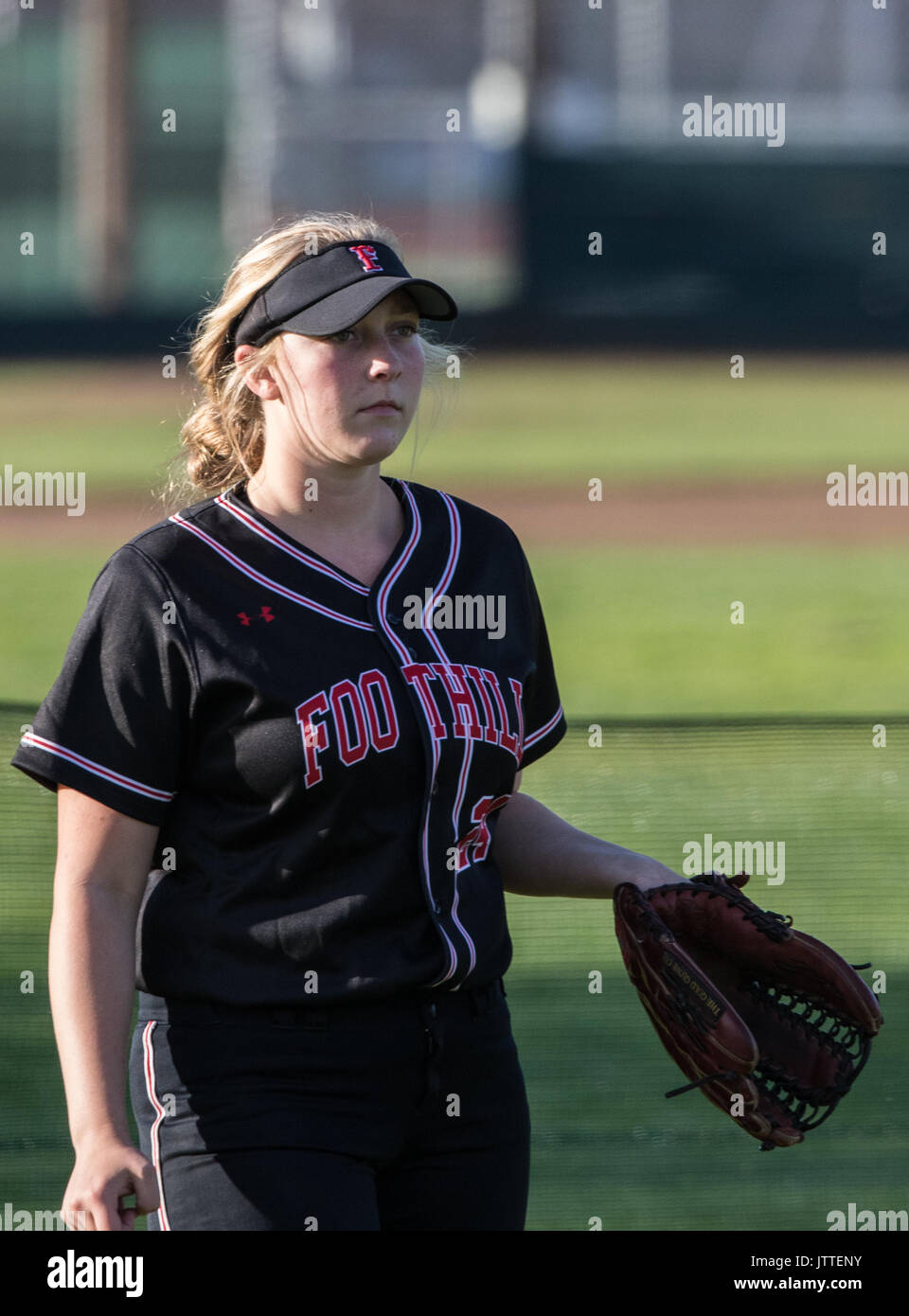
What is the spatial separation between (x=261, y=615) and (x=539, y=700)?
50 centimetres

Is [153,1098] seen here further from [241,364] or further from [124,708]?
[241,364]

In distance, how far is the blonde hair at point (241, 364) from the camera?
207 cm

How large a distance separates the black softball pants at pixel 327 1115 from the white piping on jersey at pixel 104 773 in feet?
0.80

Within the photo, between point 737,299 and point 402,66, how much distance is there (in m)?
7.44

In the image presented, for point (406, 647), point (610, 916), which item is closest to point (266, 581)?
point (406, 647)

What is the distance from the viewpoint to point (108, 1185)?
5.73ft

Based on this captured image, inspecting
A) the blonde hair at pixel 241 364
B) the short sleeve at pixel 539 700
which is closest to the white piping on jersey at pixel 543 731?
the short sleeve at pixel 539 700

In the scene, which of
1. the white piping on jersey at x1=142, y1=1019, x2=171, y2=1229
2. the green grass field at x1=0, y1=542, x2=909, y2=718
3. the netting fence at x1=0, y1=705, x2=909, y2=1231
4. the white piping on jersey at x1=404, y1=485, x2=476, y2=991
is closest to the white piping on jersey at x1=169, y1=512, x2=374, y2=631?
the white piping on jersey at x1=404, y1=485, x2=476, y2=991

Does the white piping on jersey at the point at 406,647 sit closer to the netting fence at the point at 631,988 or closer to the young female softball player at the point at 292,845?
the young female softball player at the point at 292,845

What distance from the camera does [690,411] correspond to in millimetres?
21391

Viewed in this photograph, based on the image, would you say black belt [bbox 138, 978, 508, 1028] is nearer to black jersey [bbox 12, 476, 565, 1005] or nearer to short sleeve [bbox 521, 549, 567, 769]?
black jersey [bbox 12, 476, 565, 1005]

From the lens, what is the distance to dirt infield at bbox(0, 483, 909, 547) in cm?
1370

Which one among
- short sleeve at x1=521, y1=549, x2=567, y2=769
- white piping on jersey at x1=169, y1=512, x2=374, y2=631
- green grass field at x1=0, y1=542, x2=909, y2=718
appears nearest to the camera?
white piping on jersey at x1=169, y1=512, x2=374, y2=631

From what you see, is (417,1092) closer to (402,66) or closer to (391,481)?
(391,481)
